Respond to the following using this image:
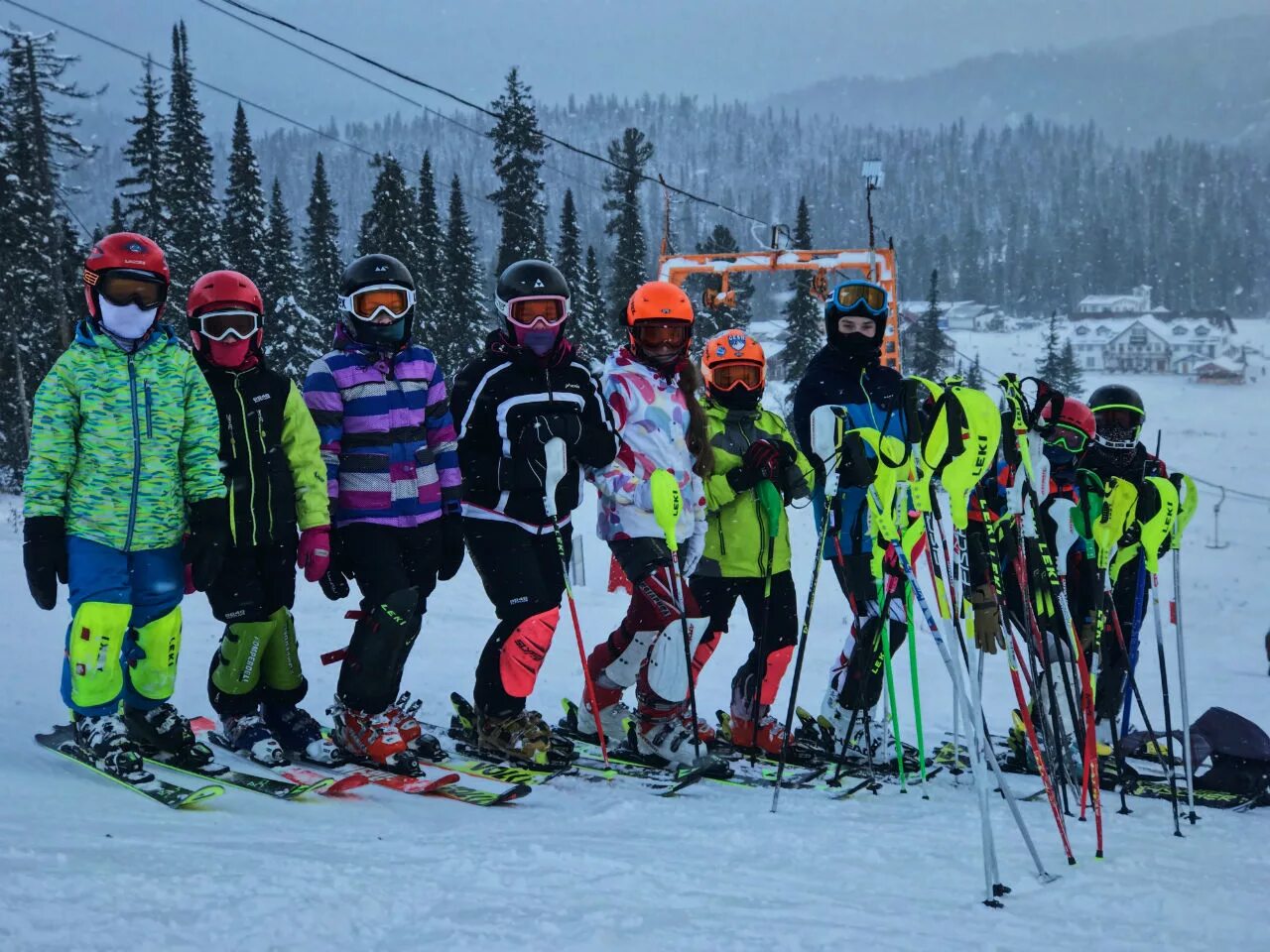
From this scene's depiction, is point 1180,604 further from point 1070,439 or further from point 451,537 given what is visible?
point 451,537

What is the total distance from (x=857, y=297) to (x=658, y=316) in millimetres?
1118

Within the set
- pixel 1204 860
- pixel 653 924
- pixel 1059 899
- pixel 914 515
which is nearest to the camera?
pixel 653 924

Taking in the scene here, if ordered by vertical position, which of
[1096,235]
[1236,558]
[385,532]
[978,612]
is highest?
[1096,235]

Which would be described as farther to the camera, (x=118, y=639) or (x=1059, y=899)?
(x=118, y=639)

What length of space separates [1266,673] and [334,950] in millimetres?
9245

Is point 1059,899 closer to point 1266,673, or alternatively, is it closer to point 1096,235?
point 1266,673

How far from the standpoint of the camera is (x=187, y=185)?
33.9 m

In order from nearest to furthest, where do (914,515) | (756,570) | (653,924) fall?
1. (653,924)
2. (914,515)
3. (756,570)

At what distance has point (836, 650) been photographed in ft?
30.5

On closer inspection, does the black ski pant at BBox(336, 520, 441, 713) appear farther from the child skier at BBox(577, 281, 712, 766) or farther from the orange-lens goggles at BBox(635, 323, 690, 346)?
the orange-lens goggles at BBox(635, 323, 690, 346)

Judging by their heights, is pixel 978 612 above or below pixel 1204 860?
above

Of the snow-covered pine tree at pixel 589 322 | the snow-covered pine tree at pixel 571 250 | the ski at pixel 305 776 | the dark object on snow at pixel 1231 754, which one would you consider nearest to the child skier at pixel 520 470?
the ski at pixel 305 776

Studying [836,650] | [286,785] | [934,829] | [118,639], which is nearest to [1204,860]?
[934,829]

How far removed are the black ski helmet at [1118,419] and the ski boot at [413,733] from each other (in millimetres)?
3979
